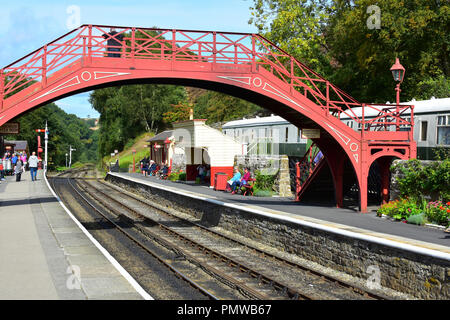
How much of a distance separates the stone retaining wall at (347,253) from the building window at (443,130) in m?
7.95

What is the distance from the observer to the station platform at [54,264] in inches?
310

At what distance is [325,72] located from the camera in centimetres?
3784

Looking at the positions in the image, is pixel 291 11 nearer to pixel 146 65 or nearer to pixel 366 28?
pixel 366 28

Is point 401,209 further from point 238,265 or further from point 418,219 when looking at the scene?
point 238,265

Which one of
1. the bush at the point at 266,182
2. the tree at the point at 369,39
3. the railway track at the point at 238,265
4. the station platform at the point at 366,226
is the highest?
the tree at the point at 369,39

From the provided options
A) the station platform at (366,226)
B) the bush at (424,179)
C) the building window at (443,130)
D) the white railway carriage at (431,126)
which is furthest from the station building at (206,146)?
the bush at (424,179)

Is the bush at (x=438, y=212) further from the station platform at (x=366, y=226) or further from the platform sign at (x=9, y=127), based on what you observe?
the platform sign at (x=9, y=127)

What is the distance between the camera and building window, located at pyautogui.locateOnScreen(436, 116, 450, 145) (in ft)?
62.5

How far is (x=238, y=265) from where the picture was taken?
13102 mm

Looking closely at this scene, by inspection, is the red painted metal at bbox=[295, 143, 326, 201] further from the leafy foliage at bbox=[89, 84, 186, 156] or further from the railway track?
the leafy foliage at bbox=[89, 84, 186, 156]

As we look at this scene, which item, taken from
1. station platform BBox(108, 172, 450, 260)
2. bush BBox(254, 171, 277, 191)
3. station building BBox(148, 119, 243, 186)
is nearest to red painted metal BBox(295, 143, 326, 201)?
station platform BBox(108, 172, 450, 260)

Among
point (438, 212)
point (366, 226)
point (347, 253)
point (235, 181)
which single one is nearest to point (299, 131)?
point (235, 181)

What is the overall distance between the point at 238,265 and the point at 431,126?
11.1 meters

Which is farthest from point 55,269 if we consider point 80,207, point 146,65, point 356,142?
point 80,207
